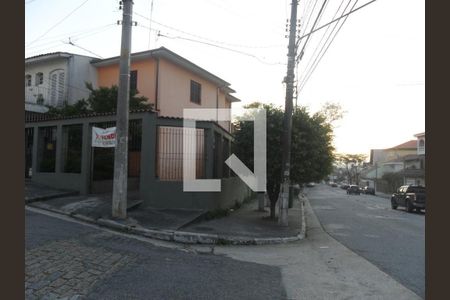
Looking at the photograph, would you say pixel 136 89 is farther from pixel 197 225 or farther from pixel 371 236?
pixel 371 236

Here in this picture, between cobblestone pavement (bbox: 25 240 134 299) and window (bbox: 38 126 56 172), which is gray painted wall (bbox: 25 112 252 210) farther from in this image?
cobblestone pavement (bbox: 25 240 134 299)

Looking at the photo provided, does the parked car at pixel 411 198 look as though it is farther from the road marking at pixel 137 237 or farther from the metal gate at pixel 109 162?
the road marking at pixel 137 237

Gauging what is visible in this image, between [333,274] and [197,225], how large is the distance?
466 cm

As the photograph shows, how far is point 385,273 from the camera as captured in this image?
23.6 feet

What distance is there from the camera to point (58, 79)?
21234mm

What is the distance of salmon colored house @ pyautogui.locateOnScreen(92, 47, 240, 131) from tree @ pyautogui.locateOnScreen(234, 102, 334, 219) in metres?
5.28

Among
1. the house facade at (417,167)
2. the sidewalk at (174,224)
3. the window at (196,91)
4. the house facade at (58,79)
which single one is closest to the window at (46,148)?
the sidewalk at (174,224)

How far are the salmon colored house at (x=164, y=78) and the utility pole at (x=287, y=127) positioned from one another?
258 inches

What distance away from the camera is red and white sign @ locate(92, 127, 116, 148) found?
12.0 meters

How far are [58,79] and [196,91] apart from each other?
7.61 m

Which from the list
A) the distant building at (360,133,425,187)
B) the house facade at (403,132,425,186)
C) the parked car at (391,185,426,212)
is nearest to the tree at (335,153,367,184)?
the distant building at (360,133,425,187)

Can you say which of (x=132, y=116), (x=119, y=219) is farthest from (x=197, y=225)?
(x=132, y=116)

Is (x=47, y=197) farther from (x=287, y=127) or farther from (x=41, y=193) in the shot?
(x=287, y=127)

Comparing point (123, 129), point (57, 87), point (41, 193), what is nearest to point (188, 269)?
point (123, 129)
